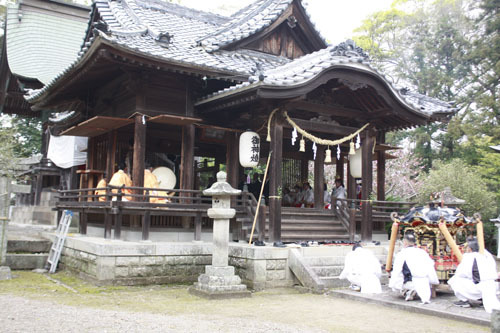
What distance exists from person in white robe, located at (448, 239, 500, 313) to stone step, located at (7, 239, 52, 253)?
10.9 metres

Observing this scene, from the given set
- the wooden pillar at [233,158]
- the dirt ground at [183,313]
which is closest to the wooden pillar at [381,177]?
the wooden pillar at [233,158]

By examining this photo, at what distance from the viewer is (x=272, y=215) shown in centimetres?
1087

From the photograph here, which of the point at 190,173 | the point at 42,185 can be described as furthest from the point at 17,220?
the point at 190,173

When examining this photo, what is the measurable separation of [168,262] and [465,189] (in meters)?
15.0

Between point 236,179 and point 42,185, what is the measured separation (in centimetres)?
1346

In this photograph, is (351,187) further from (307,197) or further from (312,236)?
(312,236)

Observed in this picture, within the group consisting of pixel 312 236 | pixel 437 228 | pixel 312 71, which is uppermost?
pixel 312 71

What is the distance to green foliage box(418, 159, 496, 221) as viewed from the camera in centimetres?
2036

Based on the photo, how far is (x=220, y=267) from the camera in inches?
355

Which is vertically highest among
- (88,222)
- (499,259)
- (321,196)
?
(321,196)

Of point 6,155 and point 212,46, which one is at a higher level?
point 212,46

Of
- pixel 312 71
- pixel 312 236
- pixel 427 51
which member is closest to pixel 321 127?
pixel 312 71

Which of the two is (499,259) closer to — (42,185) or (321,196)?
(321,196)

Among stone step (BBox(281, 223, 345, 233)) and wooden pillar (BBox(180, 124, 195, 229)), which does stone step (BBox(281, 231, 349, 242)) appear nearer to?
stone step (BBox(281, 223, 345, 233))
